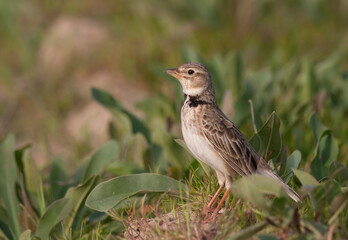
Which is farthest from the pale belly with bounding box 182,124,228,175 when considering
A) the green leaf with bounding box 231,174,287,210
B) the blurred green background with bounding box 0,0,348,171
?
the blurred green background with bounding box 0,0,348,171

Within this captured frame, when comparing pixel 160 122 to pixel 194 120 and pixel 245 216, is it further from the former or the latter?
pixel 245 216

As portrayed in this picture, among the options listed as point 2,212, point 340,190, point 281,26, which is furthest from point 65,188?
point 281,26

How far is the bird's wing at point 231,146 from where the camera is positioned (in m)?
3.86

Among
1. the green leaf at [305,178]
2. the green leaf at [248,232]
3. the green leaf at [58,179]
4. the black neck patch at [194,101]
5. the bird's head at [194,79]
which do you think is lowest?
the green leaf at [58,179]

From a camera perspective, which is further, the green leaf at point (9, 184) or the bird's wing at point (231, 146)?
the green leaf at point (9, 184)

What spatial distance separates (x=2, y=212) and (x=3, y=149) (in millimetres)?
582

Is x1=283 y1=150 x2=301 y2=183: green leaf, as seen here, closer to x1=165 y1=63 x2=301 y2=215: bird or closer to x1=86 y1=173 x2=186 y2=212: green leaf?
x1=165 y1=63 x2=301 y2=215: bird

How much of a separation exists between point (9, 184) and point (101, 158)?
84 cm

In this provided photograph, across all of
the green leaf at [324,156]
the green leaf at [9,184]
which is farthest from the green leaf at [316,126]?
the green leaf at [9,184]

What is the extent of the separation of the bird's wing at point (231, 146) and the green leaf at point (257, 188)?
798mm

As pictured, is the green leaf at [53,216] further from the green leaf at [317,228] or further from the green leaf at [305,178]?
the green leaf at [317,228]

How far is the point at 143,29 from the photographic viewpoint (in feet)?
28.1

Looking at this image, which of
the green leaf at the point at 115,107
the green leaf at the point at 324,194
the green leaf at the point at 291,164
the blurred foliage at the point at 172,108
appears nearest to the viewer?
the green leaf at the point at 324,194

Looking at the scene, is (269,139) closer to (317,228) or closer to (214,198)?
(214,198)
